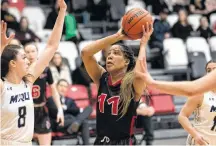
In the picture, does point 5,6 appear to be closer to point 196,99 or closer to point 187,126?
point 196,99

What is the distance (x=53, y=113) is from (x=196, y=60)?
3782mm

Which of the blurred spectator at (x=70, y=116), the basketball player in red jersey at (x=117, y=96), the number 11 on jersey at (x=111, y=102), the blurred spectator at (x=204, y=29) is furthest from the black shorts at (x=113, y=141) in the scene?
the blurred spectator at (x=204, y=29)

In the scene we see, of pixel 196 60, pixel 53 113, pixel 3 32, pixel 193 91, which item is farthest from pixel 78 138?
pixel 193 91

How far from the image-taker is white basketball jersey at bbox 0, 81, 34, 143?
3980mm

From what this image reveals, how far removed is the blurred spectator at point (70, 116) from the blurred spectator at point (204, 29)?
446cm

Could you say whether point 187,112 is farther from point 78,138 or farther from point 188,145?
point 78,138

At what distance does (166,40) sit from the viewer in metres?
11.1

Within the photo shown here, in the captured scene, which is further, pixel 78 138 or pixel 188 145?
pixel 78 138

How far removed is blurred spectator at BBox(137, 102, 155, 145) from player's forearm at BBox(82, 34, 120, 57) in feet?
13.3

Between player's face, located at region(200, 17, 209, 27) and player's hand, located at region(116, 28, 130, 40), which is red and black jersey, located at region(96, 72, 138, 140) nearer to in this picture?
player's hand, located at region(116, 28, 130, 40)

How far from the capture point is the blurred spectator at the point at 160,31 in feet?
36.9

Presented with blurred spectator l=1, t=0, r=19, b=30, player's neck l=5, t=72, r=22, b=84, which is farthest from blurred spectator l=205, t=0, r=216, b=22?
player's neck l=5, t=72, r=22, b=84

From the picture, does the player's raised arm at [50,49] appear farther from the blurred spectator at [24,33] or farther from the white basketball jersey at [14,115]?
the blurred spectator at [24,33]

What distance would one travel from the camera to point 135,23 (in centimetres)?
428
